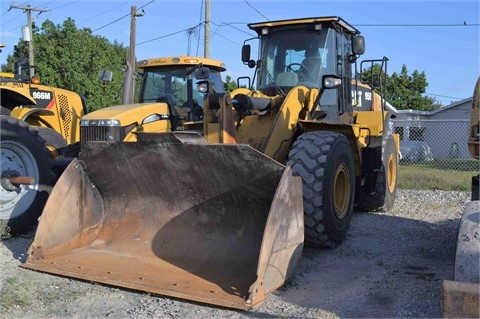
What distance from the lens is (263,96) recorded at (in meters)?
6.75

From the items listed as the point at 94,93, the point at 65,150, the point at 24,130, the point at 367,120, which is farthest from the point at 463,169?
the point at 94,93

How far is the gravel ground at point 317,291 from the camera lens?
4023 millimetres

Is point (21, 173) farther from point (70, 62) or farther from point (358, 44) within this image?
point (70, 62)

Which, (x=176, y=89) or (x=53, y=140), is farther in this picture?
(x=176, y=89)

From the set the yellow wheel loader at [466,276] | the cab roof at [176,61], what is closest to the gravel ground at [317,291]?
the yellow wheel loader at [466,276]

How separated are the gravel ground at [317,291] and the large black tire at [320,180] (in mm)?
277

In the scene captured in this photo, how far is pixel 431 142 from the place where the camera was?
24234 mm

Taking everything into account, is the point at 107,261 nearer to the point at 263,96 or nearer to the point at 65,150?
the point at 263,96

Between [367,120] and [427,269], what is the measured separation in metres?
3.33

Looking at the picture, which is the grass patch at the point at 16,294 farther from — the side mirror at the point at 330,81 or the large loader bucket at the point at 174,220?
the side mirror at the point at 330,81

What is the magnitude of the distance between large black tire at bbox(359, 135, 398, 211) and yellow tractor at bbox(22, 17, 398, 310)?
170cm

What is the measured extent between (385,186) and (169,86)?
12.5ft

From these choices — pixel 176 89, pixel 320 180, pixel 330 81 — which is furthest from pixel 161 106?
pixel 320 180

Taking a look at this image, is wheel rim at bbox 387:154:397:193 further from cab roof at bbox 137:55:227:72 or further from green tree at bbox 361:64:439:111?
green tree at bbox 361:64:439:111
